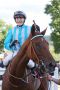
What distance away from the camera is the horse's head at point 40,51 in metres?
7.37

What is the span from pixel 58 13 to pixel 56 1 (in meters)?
2.51

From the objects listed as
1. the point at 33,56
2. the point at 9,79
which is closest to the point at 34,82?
the point at 9,79

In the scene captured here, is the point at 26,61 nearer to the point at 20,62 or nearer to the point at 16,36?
the point at 20,62

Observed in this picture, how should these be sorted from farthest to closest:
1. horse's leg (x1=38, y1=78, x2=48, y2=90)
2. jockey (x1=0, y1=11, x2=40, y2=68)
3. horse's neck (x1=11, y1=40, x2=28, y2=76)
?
horse's leg (x1=38, y1=78, x2=48, y2=90) → jockey (x1=0, y1=11, x2=40, y2=68) → horse's neck (x1=11, y1=40, x2=28, y2=76)

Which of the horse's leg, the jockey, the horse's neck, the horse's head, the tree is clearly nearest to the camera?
the horse's head

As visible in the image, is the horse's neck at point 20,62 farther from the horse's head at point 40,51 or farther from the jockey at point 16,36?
the jockey at point 16,36

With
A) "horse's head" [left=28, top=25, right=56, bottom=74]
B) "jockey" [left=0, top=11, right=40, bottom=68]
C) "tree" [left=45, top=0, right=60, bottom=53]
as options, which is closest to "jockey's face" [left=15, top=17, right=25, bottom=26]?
"jockey" [left=0, top=11, right=40, bottom=68]

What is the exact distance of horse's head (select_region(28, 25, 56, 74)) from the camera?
737 centimetres

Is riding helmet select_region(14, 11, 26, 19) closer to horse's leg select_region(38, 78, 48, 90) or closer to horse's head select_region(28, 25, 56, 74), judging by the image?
horse's head select_region(28, 25, 56, 74)

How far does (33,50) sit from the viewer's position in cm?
758

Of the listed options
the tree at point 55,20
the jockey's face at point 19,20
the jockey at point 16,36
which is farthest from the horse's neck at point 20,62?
the tree at point 55,20

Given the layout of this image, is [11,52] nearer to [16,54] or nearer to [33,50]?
[16,54]

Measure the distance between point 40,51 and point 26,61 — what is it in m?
0.66

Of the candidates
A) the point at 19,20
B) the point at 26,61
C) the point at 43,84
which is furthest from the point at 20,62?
the point at 43,84
